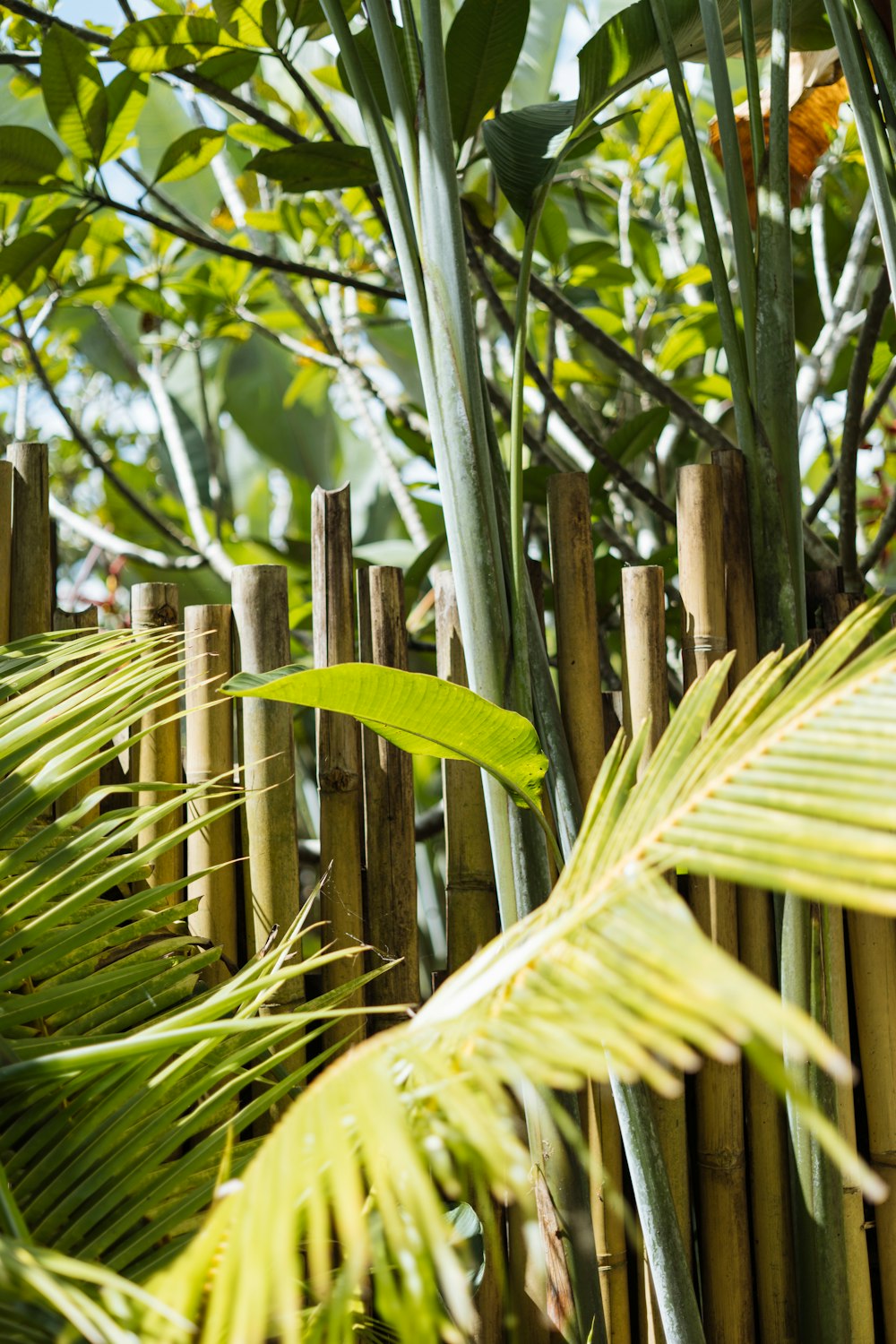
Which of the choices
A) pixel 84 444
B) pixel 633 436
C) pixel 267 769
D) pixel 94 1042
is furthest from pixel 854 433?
pixel 84 444

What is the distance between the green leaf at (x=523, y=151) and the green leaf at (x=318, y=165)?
201mm

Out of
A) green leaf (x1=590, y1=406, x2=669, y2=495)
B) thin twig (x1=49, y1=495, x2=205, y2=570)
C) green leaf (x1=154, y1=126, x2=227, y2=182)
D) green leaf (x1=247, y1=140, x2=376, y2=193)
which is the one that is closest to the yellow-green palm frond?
green leaf (x1=247, y1=140, x2=376, y2=193)

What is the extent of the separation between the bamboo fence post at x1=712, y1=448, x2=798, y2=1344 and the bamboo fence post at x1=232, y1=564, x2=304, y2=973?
0.39 m

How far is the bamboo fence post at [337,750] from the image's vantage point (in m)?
0.94

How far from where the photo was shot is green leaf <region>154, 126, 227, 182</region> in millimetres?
1241

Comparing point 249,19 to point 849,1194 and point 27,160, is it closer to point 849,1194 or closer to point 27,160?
point 27,160

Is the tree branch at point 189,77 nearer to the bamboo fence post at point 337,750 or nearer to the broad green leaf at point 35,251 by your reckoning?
the broad green leaf at point 35,251

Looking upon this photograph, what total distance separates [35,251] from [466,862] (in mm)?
843

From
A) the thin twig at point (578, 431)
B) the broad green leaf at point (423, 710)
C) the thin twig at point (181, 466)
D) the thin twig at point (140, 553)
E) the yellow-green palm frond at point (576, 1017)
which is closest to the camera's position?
the yellow-green palm frond at point (576, 1017)

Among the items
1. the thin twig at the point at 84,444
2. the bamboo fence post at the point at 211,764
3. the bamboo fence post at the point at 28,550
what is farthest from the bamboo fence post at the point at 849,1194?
the thin twig at the point at 84,444

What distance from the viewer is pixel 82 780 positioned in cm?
97

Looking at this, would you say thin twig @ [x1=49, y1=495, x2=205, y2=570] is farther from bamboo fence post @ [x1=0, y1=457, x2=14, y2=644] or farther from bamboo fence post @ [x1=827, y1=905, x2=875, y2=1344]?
bamboo fence post @ [x1=827, y1=905, x2=875, y2=1344]

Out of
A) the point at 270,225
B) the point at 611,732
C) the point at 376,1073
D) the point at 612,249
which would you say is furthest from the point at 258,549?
the point at 376,1073

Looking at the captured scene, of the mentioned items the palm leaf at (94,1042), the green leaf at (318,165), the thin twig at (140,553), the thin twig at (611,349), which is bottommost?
the palm leaf at (94,1042)
